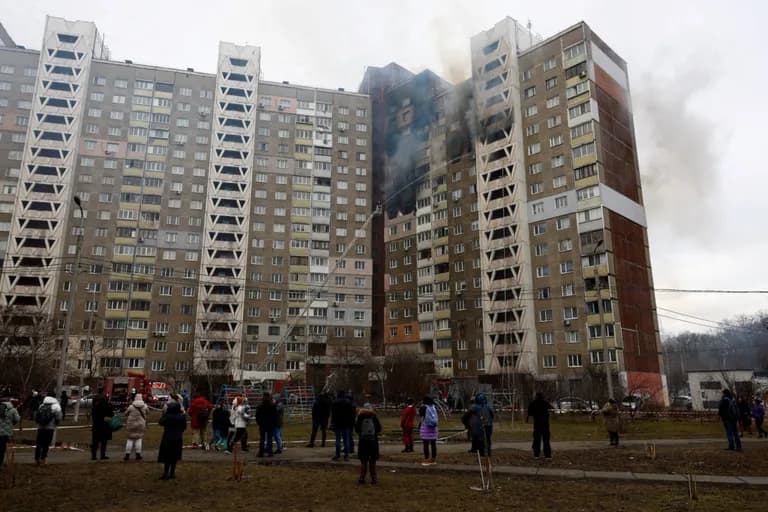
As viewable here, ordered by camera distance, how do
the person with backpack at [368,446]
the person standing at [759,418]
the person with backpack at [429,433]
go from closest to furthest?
the person with backpack at [368,446] → the person with backpack at [429,433] → the person standing at [759,418]

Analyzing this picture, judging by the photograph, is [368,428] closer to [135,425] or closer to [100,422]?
[135,425]

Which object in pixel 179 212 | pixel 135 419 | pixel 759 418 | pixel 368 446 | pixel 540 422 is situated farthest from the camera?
pixel 179 212

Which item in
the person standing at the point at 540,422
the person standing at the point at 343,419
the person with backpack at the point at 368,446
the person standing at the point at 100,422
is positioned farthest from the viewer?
the person standing at the point at 343,419

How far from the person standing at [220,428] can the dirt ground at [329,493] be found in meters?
5.81

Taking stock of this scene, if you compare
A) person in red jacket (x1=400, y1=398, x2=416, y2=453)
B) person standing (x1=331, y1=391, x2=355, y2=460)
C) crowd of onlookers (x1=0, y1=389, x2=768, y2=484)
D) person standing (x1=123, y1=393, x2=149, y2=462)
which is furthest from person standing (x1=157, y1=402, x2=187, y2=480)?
person in red jacket (x1=400, y1=398, x2=416, y2=453)

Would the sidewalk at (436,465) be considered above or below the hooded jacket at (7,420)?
below

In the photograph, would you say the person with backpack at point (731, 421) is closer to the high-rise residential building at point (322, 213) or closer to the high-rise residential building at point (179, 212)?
the high-rise residential building at point (322, 213)

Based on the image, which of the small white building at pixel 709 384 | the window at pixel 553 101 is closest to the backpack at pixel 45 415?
the small white building at pixel 709 384

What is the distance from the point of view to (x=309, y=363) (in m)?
87.6

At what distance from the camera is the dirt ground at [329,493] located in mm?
10484

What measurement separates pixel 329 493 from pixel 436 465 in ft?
16.1

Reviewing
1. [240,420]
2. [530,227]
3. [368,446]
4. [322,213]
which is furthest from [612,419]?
[322,213]

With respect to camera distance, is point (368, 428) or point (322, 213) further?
point (322, 213)

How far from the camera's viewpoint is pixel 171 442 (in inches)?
544
